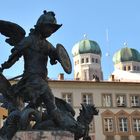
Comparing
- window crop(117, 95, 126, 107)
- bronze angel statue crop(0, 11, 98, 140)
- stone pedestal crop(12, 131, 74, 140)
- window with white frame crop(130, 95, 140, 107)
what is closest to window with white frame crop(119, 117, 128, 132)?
window crop(117, 95, 126, 107)

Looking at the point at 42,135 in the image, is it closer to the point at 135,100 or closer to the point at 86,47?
the point at 135,100

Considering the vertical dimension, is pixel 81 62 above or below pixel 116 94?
above

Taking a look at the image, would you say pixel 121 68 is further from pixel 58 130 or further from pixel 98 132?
pixel 58 130

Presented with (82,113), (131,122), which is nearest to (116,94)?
(131,122)

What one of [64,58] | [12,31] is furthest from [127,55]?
[64,58]

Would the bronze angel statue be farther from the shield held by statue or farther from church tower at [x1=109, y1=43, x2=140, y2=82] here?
church tower at [x1=109, y1=43, x2=140, y2=82]

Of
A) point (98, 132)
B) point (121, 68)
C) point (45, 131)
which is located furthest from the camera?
point (121, 68)

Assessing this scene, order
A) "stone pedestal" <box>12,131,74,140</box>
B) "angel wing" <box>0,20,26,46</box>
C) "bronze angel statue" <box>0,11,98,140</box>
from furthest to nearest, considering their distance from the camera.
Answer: "angel wing" <box>0,20,26,46</box> → "bronze angel statue" <box>0,11,98,140</box> → "stone pedestal" <box>12,131,74,140</box>

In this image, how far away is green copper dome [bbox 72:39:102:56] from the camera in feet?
405

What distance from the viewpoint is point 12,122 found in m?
10.2

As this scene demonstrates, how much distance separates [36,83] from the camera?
34.1ft

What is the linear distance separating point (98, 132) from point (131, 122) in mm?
4260

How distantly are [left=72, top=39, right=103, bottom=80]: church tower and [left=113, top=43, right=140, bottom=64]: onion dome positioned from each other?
5.05 metres

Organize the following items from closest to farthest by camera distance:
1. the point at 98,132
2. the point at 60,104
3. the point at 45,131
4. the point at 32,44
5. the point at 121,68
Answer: the point at 45,131 < the point at 32,44 < the point at 60,104 < the point at 98,132 < the point at 121,68
